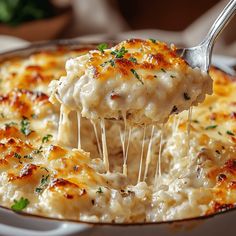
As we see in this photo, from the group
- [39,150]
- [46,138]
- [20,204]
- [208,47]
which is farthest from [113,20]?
[20,204]

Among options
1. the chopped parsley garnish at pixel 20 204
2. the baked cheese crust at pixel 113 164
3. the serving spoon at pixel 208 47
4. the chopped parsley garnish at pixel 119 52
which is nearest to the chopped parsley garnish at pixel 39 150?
the baked cheese crust at pixel 113 164

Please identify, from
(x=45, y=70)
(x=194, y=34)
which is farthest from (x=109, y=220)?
(x=194, y=34)

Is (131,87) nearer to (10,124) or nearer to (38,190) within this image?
(38,190)

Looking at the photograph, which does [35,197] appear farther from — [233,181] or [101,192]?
[233,181]

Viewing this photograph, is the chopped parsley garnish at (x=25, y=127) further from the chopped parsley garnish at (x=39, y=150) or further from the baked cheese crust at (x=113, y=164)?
the chopped parsley garnish at (x=39, y=150)

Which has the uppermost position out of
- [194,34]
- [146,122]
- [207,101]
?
[146,122]

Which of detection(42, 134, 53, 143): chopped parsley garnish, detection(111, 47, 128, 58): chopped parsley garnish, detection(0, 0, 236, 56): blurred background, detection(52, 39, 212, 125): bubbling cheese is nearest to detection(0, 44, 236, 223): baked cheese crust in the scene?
detection(42, 134, 53, 143): chopped parsley garnish
